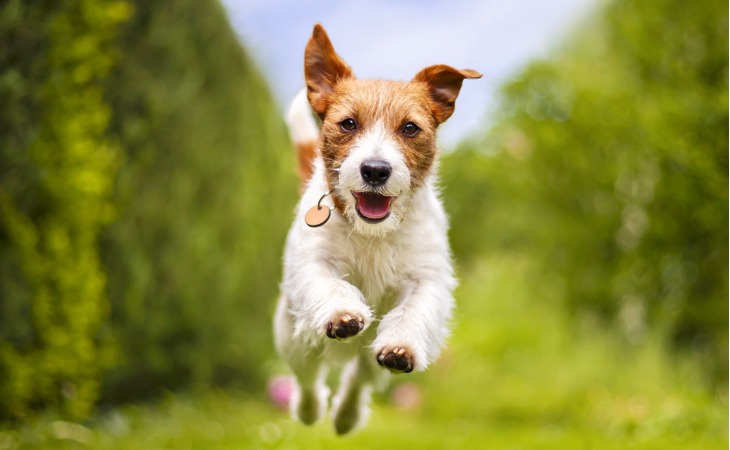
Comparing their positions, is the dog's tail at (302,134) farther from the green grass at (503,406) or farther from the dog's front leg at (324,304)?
the green grass at (503,406)

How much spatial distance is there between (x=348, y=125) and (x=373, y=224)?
42cm

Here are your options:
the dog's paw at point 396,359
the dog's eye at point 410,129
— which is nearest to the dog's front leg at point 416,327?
the dog's paw at point 396,359

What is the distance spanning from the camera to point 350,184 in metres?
3.25

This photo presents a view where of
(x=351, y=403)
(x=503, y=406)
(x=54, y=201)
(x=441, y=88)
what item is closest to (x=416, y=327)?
(x=441, y=88)

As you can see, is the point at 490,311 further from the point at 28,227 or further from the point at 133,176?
the point at 28,227

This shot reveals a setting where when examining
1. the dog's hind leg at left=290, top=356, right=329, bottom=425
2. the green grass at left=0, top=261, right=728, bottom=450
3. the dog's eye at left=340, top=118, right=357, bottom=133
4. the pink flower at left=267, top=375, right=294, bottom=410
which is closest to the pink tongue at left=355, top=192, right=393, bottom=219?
the dog's eye at left=340, top=118, right=357, bottom=133

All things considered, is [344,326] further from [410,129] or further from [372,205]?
[410,129]

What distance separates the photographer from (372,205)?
333 cm

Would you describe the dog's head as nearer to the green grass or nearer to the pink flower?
the green grass

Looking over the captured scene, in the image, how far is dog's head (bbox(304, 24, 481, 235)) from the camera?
3254mm

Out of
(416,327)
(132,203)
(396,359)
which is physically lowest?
(396,359)

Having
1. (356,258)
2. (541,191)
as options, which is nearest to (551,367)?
(541,191)

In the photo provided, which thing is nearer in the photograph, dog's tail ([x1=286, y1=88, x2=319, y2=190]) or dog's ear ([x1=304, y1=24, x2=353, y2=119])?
dog's ear ([x1=304, y1=24, x2=353, y2=119])

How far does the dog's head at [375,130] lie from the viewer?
10.7 ft
